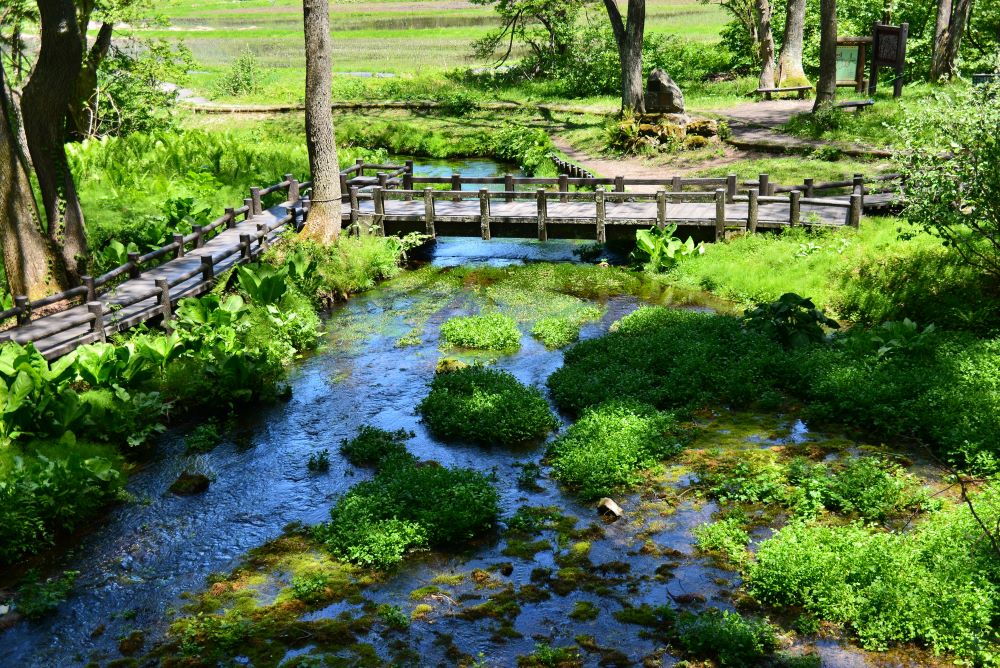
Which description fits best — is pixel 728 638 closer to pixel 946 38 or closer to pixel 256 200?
pixel 256 200

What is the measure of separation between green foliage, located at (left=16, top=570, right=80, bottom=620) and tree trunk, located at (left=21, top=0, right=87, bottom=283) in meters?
9.28

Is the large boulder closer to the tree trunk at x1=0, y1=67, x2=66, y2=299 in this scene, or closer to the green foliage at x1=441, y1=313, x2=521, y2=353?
the green foliage at x1=441, y1=313, x2=521, y2=353

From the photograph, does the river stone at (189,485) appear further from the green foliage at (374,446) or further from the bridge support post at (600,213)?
the bridge support post at (600,213)

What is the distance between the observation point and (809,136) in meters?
32.0

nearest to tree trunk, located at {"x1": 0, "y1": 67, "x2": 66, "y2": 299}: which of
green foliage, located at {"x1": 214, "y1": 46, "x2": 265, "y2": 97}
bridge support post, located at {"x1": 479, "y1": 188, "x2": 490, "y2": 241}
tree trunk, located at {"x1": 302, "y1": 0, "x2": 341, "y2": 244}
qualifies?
tree trunk, located at {"x1": 302, "y1": 0, "x2": 341, "y2": 244}

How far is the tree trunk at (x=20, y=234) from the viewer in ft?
57.9

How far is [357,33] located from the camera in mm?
78875

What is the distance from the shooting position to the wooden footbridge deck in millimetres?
18531

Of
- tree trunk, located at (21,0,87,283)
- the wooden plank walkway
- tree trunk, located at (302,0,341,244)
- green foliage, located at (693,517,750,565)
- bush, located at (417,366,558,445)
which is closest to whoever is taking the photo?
green foliage, located at (693,517,750,565)

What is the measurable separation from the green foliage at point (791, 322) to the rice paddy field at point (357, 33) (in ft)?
125

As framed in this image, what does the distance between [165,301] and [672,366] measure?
9.15 metres

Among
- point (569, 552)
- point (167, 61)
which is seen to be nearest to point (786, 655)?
point (569, 552)

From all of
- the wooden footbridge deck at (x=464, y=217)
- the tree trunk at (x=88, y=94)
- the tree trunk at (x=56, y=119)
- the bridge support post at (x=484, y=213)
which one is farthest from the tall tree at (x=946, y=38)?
the tree trunk at (x=88, y=94)

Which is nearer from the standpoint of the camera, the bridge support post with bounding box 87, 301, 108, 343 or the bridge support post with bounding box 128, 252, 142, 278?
the bridge support post with bounding box 87, 301, 108, 343
